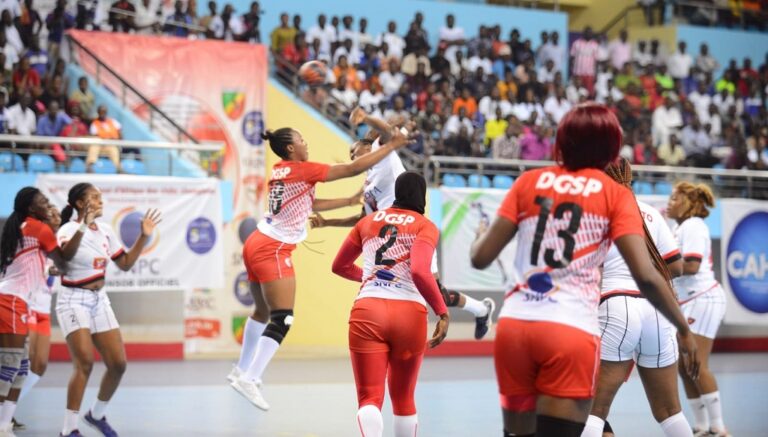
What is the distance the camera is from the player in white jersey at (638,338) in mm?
6074

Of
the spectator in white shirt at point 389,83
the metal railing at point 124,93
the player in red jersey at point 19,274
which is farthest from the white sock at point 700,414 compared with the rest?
the spectator in white shirt at point 389,83

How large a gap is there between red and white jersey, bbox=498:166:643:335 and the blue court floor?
4672 mm

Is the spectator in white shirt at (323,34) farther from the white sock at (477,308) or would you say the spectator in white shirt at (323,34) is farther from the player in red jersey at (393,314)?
the player in red jersey at (393,314)

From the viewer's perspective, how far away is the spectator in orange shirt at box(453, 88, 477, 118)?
19.6 meters

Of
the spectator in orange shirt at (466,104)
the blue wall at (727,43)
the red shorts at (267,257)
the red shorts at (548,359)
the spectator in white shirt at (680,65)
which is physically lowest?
the red shorts at (267,257)

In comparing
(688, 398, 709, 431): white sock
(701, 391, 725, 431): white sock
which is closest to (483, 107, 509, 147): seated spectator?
(688, 398, 709, 431): white sock

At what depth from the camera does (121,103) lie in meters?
16.3

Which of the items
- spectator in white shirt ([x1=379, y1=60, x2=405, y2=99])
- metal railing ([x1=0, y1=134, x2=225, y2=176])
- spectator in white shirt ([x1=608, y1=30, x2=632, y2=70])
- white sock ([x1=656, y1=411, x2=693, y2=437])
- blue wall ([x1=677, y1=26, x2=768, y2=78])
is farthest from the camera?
blue wall ([x1=677, y1=26, x2=768, y2=78])

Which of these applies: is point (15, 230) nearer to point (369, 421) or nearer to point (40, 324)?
point (40, 324)

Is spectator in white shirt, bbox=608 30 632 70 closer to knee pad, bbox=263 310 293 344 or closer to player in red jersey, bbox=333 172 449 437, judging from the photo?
knee pad, bbox=263 310 293 344

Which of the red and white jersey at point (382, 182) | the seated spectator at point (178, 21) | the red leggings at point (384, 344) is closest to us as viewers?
the red leggings at point (384, 344)

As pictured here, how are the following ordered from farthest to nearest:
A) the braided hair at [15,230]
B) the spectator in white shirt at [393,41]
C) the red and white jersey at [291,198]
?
the spectator in white shirt at [393,41] → the braided hair at [15,230] → the red and white jersey at [291,198]

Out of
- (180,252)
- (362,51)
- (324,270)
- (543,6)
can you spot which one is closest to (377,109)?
(362,51)

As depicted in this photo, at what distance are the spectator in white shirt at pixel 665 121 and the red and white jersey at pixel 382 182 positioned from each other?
14817mm
